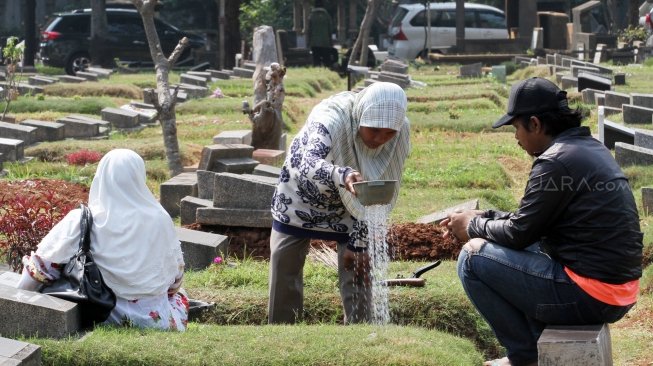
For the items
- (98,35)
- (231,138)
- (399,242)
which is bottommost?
(399,242)

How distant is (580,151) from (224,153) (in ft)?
18.5

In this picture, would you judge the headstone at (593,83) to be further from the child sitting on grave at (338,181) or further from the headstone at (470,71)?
the child sitting on grave at (338,181)

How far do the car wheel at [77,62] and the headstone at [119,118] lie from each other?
15.5 meters

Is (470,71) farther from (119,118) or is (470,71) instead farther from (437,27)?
(119,118)

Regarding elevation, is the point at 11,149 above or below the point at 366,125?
below

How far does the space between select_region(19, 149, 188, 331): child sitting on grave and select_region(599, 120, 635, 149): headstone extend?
318 inches

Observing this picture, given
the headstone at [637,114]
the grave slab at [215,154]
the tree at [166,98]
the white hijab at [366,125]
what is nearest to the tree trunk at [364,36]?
the headstone at [637,114]

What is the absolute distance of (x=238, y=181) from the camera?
8.69 metres

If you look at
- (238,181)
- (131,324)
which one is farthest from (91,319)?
(238,181)

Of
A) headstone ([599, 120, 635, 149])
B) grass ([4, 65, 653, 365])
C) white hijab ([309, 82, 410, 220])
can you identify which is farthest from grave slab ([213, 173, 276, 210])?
headstone ([599, 120, 635, 149])

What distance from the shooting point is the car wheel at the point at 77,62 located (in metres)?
32.8

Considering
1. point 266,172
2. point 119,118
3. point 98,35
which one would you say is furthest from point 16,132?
point 98,35

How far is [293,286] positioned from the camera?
20.4 ft

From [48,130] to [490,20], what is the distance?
26014 millimetres
